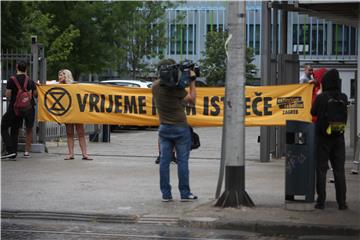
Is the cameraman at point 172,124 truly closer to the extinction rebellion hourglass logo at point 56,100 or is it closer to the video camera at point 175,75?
the video camera at point 175,75

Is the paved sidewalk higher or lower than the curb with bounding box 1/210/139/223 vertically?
higher

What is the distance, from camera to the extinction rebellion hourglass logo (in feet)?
49.0

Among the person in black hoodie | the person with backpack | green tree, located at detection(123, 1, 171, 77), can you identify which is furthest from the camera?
green tree, located at detection(123, 1, 171, 77)

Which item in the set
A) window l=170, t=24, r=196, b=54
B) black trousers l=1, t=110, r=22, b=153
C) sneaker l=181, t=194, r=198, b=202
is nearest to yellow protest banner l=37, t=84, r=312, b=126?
black trousers l=1, t=110, r=22, b=153

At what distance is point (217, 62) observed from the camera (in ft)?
155

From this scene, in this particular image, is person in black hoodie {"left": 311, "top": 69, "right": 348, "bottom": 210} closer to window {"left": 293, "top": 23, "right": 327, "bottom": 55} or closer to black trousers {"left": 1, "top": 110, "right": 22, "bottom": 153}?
black trousers {"left": 1, "top": 110, "right": 22, "bottom": 153}

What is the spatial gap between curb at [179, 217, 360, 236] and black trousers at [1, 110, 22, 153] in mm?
6615

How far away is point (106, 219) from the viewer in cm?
876

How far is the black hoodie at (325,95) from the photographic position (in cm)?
906

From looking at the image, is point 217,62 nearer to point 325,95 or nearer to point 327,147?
point 325,95

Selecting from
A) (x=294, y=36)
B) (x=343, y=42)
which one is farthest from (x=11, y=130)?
(x=343, y=42)

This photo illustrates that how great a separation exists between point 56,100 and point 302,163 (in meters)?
7.48

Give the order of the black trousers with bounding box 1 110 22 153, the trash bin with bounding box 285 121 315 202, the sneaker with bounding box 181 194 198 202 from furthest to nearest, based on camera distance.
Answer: the black trousers with bounding box 1 110 22 153 → the sneaker with bounding box 181 194 198 202 → the trash bin with bounding box 285 121 315 202

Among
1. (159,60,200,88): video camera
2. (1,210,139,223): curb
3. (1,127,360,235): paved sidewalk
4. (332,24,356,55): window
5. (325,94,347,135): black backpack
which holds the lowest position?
(1,210,139,223): curb
